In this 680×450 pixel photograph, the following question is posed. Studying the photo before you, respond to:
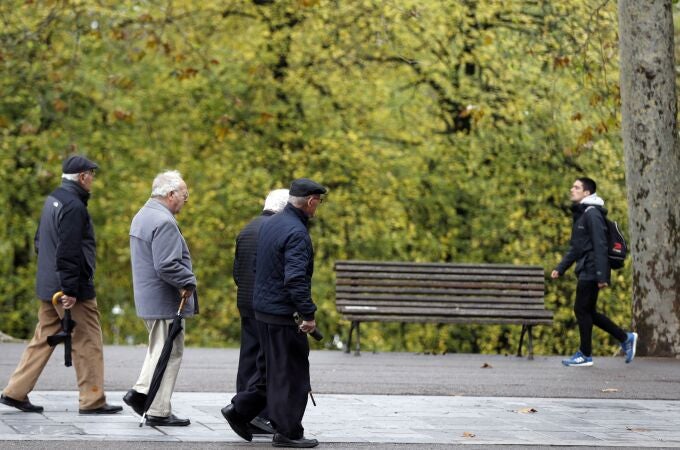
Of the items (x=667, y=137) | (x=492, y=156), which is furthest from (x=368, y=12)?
(x=667, y=137)

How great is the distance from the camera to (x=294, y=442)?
8133 mm

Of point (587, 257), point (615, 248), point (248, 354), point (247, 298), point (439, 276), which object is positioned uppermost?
point (615, 248)

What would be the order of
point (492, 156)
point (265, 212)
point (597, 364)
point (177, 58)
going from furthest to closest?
point (492, 156) → point (177, 58) → point (597, 364) → point (265, 212)

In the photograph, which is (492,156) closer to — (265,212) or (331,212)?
(331,212)

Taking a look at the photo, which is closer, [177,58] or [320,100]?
[177,58]

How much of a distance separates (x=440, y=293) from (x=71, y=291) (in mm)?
7059

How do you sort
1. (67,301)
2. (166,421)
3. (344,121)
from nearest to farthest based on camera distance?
(166,421) < (67,301) < (344,121)

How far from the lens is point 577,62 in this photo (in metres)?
18.8

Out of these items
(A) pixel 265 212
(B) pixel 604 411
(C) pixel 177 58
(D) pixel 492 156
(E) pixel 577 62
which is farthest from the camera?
(D) pixel 492 156

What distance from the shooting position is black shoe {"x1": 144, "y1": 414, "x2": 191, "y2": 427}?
880cm

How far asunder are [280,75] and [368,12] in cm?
204

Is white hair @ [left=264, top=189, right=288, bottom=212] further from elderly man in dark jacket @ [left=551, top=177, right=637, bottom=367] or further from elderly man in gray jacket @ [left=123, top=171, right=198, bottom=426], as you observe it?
elderly man in dark jacket @ [left=551, top=177, right=637, bottom=367]

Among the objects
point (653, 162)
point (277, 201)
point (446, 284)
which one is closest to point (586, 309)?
point (446, 284)

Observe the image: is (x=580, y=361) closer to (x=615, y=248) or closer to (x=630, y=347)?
(x=630, y=347)
